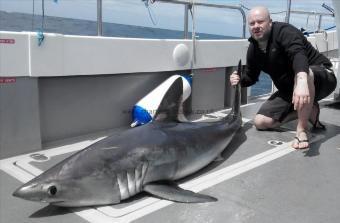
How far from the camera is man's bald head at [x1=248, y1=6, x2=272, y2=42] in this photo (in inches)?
159

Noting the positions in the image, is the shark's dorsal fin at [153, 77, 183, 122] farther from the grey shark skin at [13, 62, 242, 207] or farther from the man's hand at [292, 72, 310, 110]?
the man's hand at [292, 72, 310, 110]

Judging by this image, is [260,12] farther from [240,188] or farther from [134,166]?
[134,166]

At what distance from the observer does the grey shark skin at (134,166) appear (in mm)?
2498

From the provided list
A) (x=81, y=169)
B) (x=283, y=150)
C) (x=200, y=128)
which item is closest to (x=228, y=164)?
(x=200, y=128)

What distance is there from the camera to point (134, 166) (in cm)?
279

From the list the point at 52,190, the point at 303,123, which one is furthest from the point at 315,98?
the point at 52,190

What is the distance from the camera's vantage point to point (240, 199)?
2873mm

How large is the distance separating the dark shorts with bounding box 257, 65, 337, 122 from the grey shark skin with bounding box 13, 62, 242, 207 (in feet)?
4.74

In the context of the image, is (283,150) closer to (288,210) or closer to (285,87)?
(285,87)

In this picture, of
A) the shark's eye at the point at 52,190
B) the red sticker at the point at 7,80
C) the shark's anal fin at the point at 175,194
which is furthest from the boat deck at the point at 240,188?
the red sticker at the point at 7,80

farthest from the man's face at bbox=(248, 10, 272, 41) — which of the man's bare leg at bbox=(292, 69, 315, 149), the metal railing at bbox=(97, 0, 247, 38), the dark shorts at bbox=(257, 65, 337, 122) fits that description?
the metal railing at bbox=(97, 0, 247, 38)

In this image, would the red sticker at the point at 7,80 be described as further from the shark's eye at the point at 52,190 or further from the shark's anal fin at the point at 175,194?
the shark's anal fin at the point at 175,194

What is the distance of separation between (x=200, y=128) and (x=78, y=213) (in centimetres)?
144

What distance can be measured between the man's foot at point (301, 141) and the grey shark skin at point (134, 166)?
1.01 m
